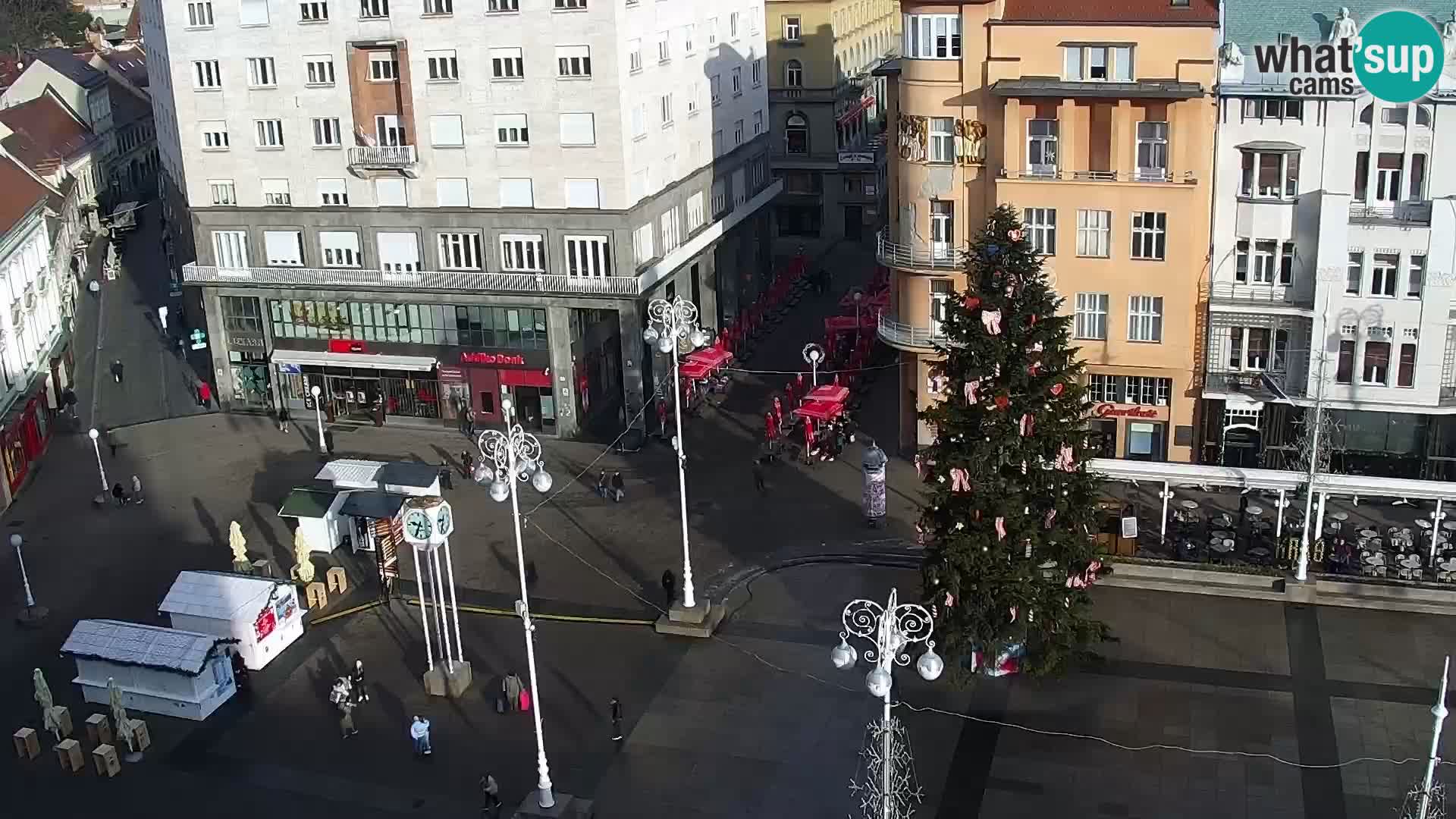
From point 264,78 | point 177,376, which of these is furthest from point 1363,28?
point 177,376

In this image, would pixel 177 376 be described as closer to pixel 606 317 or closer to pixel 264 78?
pixel 264 78

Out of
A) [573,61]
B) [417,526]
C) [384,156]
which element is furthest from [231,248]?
[417,526]

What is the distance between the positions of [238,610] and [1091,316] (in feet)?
103

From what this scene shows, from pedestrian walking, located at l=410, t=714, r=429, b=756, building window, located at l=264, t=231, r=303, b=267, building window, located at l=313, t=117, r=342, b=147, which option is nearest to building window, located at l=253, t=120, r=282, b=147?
building window, located at l=313, t=117, r=342, b=147

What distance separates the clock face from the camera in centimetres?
4012

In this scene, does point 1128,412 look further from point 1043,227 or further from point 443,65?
point 443,65

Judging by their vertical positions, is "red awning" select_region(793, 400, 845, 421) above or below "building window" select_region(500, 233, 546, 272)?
below

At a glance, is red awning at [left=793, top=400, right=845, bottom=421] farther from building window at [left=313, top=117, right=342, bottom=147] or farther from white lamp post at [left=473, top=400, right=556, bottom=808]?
building window at [left=313, top=117, right=342, bottom=147]

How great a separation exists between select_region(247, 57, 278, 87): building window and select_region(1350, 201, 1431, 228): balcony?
146ft

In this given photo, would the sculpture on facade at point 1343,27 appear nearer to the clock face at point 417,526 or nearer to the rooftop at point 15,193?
the clock face at point 417,526

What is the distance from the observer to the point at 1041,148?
52875 mm

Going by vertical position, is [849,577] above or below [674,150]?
below

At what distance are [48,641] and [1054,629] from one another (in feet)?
108

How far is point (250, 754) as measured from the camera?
41.1m
